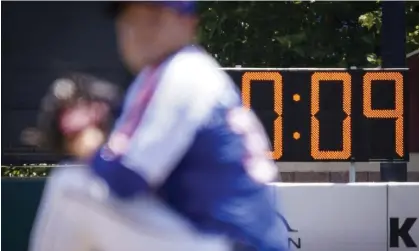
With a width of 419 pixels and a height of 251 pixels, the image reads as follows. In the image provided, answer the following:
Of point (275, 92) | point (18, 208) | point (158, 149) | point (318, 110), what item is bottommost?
point (18, 208)

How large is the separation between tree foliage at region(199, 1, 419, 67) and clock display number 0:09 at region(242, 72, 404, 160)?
2.88m

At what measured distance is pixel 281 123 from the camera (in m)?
5.85

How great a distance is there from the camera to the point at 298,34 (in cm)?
894

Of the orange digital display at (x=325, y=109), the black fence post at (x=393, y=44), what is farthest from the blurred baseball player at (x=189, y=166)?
the black fence post at (x=393, y=44)

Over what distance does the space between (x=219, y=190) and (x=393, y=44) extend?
18.9ft

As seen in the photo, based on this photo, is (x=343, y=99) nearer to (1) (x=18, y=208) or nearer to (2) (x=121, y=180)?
(1) (x=18, y=208)

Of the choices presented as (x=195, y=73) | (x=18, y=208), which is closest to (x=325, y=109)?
(x=18, y=208)

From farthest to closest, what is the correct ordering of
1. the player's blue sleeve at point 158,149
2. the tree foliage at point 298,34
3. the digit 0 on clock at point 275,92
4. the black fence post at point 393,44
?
the tree foliage at point 298,34 < the black fence post at point 393,44 < the digit 0 on clock at point 275,92 < the player's blue sleeve at point 158,149

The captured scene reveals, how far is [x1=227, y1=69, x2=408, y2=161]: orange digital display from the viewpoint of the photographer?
584cm

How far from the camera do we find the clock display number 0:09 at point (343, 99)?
5.84 metres

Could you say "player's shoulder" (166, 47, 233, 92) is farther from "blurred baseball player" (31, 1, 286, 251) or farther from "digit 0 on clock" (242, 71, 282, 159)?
"digit 0 on clock" (242, 71, 282, 159)

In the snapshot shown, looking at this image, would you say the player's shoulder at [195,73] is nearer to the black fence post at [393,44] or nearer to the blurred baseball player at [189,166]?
the blurred baseball player at [189,166]

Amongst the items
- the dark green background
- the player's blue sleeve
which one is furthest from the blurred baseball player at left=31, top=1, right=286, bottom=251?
the dark green background

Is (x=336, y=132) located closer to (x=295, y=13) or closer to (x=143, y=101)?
(x=295, y=13)
